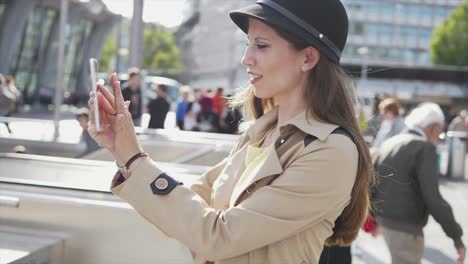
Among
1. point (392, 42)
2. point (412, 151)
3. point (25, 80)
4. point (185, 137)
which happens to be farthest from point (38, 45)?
point (392, 42)

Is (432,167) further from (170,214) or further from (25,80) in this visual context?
(25,80)

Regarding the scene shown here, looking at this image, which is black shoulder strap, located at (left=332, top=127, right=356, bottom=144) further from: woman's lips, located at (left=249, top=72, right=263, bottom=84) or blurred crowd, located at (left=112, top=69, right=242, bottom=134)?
blurred crowd, located at (left=112, top=69, right=242, bottom=134)

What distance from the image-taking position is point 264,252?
1.63 m

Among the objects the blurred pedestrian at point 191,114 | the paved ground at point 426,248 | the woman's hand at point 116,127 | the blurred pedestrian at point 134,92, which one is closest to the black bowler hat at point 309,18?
the woman's hand at point 116,127

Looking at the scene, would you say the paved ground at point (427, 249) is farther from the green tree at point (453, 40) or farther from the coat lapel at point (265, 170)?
the green tree at point (453, 40)

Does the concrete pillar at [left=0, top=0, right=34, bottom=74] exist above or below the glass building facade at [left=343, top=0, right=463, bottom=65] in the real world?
below

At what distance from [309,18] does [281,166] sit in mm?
399

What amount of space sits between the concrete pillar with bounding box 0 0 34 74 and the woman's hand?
111ft

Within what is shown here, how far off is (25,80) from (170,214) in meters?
38.0

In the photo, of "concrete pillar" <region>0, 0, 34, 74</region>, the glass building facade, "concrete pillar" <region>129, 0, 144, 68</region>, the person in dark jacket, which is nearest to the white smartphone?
the person in dark jacket

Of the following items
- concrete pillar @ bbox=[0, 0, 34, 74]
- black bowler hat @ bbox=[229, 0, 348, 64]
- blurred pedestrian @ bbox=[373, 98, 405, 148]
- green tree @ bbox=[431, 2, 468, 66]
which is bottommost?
blurred pedestrian @ bbox=[373, 98, 405, 148]

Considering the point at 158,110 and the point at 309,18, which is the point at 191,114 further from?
the point at 309,18

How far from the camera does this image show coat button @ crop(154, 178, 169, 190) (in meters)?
1.60

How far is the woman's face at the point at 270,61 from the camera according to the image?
170cm
